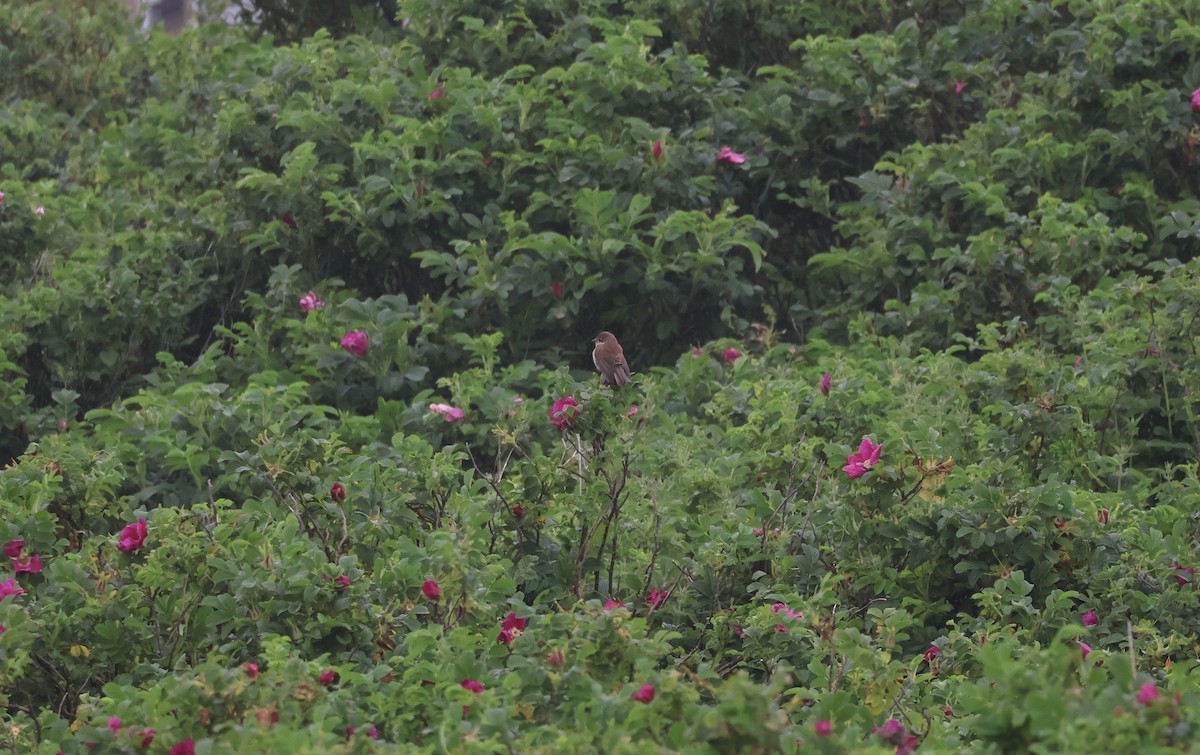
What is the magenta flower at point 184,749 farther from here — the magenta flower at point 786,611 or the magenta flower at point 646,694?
the magenta flower at point 786,611

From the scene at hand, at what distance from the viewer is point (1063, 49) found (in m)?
6.95

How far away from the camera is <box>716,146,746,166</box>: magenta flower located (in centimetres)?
664

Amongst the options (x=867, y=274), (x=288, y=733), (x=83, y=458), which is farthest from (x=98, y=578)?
(x=867, y=274)

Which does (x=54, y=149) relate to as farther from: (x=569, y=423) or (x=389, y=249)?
(x=569, y=423)

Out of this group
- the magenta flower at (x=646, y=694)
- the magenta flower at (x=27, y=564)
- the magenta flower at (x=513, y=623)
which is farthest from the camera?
the magenta flower at (x=27, y=564)

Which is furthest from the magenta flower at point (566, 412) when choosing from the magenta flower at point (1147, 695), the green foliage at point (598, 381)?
the magenta flower at point (1147, 695)

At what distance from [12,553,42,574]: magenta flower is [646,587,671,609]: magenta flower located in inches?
59.8

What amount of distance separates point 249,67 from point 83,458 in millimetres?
3443

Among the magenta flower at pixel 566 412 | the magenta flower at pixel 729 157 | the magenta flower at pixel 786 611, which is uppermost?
the magenta flower at pixel 729 157

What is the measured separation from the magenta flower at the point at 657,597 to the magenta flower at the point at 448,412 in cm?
144

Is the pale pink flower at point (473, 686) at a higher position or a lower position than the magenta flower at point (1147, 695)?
lower

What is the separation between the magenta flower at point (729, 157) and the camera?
6641mm

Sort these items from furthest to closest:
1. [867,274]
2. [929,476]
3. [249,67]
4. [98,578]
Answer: [249,67] → [867,274] → [929,476] → [98,578]

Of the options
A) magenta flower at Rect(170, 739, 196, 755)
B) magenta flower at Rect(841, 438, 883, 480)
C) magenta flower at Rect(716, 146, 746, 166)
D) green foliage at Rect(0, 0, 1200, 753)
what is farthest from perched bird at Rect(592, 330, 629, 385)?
magenta flower at Rect(716, 146, 746, 166)
